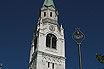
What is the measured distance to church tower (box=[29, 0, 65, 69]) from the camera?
43500 mm

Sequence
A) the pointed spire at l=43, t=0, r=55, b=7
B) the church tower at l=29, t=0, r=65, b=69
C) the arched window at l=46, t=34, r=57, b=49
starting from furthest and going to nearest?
the pointed spire at l=43, t=0, r=55, b=7, the arched window at l=46, t=34, r=57, b=49, the church tower at l=29, t=0, r=65, b=69

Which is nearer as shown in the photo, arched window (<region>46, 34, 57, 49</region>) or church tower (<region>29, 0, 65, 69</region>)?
church tower (<region>29, 0, 65, 69</region>)

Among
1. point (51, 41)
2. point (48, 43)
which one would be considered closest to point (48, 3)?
point (51, 41)

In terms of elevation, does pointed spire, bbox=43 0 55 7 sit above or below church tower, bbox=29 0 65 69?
above

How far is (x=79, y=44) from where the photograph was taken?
1254cm

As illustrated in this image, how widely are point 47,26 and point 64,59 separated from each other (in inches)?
386

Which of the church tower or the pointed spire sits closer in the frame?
the church tower

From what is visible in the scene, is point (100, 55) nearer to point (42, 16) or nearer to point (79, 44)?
point (79, 44)

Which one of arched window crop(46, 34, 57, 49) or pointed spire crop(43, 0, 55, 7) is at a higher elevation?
pointed spire crop(43, 0, 55, 7)

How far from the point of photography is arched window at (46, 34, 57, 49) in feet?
155

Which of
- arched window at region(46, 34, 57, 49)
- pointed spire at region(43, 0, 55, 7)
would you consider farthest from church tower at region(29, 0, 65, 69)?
pointed spire at region(43, 0, 55, 7)

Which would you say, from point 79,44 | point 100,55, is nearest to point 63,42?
point 100,55

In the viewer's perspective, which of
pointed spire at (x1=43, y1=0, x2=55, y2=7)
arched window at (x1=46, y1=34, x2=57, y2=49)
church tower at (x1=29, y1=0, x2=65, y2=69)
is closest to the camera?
church tower at (x1=29, y1=0, x2=65, y2=69)

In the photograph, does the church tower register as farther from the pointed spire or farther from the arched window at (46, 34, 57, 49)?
the pointed spire
